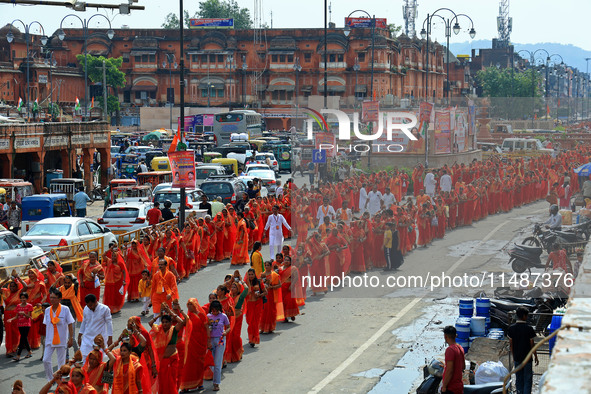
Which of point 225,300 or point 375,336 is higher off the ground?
point 225,300

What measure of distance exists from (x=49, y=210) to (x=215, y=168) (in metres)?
11.5

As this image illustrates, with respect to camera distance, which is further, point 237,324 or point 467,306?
point 467,306

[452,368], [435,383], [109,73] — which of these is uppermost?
[109,73]

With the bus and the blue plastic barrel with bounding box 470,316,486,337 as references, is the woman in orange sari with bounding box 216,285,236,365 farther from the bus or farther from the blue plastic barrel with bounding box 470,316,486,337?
the bus

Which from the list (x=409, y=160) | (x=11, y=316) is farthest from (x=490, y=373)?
(x=11, y=316)

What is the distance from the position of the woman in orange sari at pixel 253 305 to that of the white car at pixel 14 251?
18.0ft

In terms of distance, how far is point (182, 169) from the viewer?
24391 mm

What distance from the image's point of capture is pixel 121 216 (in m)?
25.4

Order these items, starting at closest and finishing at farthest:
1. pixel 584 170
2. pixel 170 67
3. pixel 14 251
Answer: pixel 584 170 < pixel 14 251 < pixel 170 67

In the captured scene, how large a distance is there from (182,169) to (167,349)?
12.6 metres

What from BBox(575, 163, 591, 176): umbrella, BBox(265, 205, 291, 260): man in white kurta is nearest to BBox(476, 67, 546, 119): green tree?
BBox(575, 163, 591, 176): umbrella

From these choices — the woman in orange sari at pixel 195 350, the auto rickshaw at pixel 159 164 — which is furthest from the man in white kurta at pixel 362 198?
the auto rickshaw at pixel 159 164

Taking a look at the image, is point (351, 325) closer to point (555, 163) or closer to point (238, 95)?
point (555, 163)

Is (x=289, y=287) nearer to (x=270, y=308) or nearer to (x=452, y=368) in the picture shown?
(x=270, y=308)
